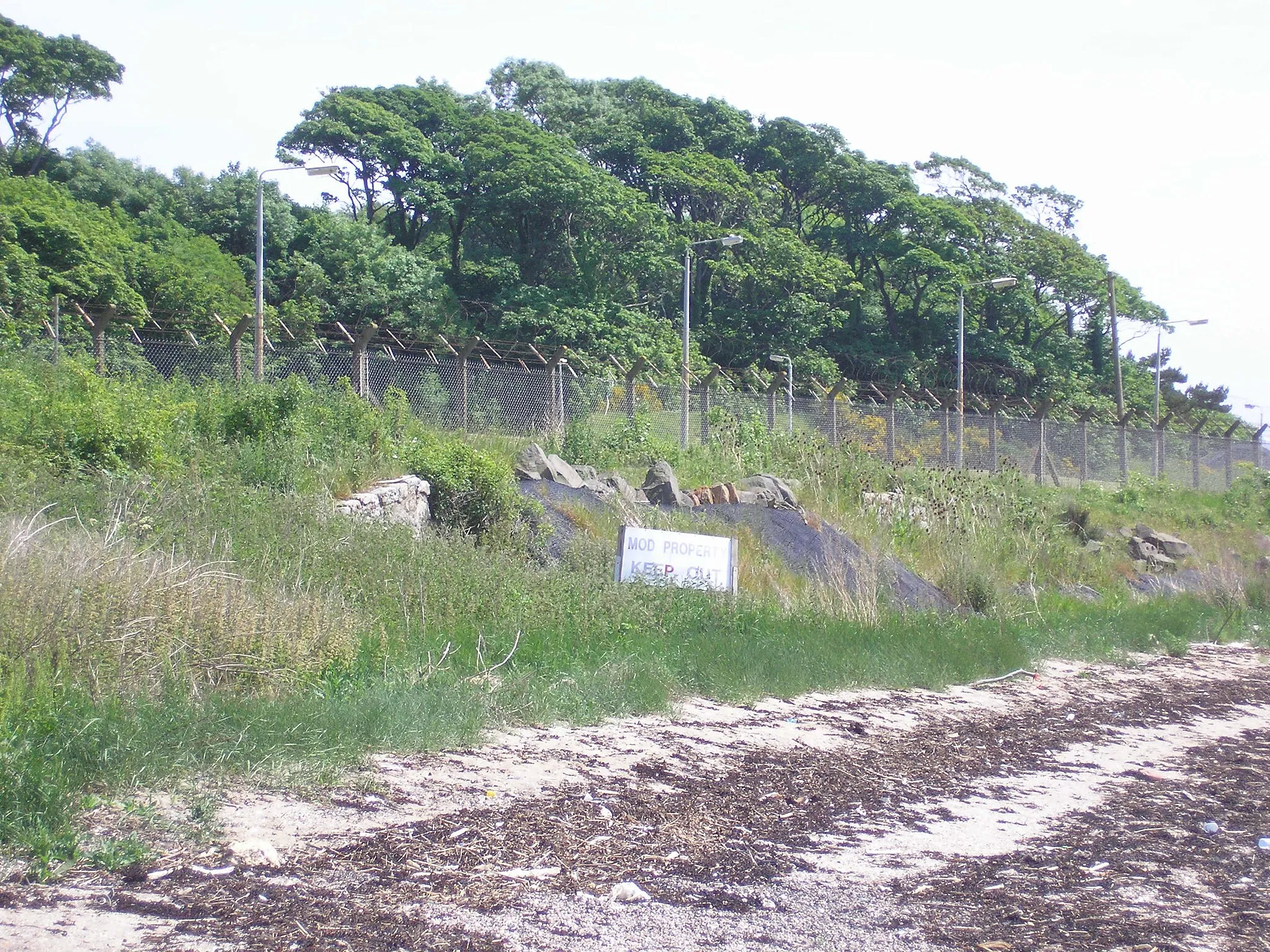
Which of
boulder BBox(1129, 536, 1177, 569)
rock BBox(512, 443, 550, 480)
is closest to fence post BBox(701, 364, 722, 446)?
rock BBox(512, 443, 550, 480)

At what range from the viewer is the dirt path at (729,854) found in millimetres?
4742

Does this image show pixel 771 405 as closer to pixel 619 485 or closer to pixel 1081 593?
pixel 1081 593

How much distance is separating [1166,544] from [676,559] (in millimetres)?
16942

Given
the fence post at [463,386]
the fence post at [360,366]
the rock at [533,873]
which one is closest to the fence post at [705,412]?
the fence post at [463,386]

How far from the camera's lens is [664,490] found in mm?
17109

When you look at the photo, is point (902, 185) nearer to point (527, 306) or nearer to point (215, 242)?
point (527, 306)

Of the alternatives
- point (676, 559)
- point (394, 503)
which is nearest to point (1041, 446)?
point (676, 559)

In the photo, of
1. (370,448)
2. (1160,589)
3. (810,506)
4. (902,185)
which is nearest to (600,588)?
(370,448)

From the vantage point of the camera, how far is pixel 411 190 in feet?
149

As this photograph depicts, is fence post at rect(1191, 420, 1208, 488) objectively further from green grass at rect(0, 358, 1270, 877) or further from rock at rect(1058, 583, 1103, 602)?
rock at rect(1058, 583, 1103, 602)

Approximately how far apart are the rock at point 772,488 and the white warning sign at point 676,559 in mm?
5081

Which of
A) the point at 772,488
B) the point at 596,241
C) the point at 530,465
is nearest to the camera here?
the point at 530,465

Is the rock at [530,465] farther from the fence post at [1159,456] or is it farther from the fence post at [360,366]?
the fence post at [1159,456]

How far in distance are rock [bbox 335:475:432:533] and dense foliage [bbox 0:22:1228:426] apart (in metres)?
16.7
